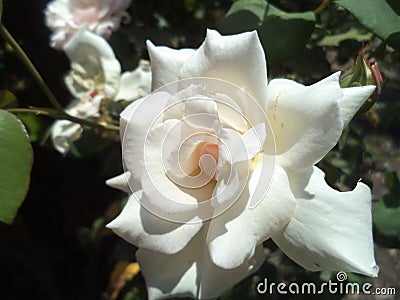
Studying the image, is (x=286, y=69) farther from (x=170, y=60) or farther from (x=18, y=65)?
(x=18, y=65)

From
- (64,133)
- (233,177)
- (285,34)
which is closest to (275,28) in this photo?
(285,34)

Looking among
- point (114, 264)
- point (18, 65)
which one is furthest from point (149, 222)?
point (114, 264)

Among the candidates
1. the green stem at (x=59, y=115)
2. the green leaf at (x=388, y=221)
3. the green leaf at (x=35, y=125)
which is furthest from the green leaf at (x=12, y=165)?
the green leaf at (x=388, y=221)

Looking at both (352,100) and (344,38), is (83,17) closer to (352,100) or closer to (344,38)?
(344,38)

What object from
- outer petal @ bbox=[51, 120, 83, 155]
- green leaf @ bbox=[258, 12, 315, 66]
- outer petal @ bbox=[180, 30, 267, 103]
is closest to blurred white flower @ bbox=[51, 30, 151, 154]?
outer petal @ bbox=[51, 120, 83, 155]

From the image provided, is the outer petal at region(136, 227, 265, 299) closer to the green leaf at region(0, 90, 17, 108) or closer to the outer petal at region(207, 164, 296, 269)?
the outer petal at region(207, 164, 296, 269)
